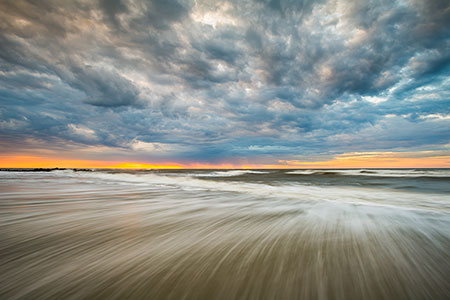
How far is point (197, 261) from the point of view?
72.7 inches

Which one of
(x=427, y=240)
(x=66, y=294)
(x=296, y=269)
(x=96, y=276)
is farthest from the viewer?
(x=427, y=240)

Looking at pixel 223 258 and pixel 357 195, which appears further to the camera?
pixel 357 195

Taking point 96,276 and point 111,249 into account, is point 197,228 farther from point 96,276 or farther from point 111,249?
point 96,276

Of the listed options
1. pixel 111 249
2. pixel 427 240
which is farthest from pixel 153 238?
pixel 427 240

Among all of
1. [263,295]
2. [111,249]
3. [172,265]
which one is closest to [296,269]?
[263,295]

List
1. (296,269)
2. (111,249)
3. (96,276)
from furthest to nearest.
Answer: (111,249) → (296,269) → (96,276)

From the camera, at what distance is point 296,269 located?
1676 millimetres

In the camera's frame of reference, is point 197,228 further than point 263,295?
Yes

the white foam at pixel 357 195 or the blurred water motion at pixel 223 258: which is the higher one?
the blurred water motion at pixel 223 258

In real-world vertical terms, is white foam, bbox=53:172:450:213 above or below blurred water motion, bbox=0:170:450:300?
below

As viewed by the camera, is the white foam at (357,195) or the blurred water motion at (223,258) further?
the white foam at (357,195)

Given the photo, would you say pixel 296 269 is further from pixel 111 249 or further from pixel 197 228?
pixel 111 249

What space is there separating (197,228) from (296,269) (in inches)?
66.4

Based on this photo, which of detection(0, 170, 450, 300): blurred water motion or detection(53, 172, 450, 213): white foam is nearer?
detection(0, 170, 450, 300): blurred water motion
